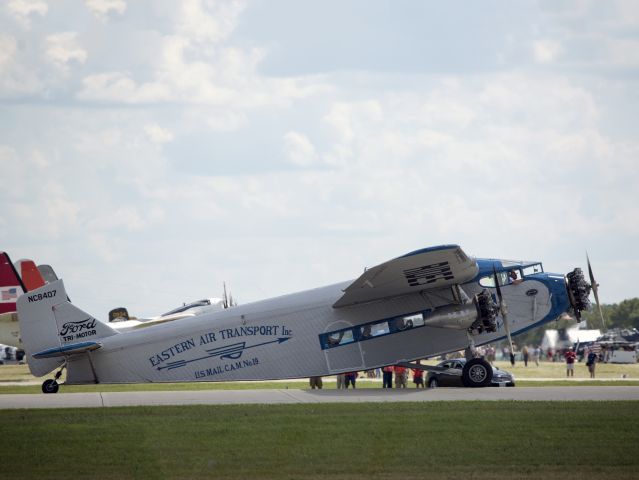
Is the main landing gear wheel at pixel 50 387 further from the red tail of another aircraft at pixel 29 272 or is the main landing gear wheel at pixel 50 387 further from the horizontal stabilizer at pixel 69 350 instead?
the red tail of another aircraft at pixel 29 272

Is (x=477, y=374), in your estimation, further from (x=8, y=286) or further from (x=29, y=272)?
(x=29, y=272)

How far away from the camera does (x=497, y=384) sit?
4019 centimetres

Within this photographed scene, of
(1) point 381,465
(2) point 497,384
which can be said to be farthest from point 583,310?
(1) point 381,465

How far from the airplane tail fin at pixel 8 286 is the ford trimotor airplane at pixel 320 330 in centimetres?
3006

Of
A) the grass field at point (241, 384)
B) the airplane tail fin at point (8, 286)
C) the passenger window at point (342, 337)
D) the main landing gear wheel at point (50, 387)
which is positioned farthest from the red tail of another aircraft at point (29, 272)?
the passenger window at point (342, 337)

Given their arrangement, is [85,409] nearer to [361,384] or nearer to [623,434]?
[623,434]

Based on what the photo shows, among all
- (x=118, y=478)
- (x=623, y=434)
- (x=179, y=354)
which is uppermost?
(x=179, y=354)

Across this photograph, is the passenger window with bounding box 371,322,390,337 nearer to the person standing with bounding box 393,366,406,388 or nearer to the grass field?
the grass field

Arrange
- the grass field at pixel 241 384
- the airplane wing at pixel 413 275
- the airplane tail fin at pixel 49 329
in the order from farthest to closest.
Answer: the grass field at pixel 241 384 < the airplane tail fin at pixel 49 329 < the airplane wing at pixel 413 275

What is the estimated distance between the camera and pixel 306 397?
2889 centimetres

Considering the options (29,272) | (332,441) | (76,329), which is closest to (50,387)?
(76,329)

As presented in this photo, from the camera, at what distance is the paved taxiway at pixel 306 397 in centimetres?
2755

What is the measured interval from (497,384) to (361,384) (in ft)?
38.9

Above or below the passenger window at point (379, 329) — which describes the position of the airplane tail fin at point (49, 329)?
above
